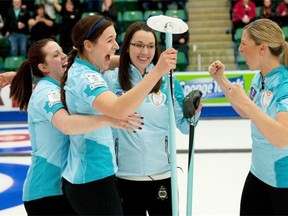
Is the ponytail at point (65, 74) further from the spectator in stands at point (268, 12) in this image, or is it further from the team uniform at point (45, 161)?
the spectator in stands at point (268, 12)

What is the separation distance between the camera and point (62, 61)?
8.96 feet

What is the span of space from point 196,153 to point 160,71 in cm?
488

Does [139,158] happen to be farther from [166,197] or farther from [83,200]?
[83,200]

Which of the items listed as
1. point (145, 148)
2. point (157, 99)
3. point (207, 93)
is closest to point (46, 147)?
point (145, 148)

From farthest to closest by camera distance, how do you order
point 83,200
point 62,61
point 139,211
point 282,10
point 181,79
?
point 282,10
point 181,79
point 139,211
point 62,61
point 83,200

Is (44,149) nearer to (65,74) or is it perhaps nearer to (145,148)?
(65,74)

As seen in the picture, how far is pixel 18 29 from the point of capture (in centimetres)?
1185

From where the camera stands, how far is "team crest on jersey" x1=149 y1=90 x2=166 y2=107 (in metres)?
2.89

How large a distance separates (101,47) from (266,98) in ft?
2.94

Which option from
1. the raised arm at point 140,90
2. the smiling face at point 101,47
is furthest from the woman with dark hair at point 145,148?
the raised arm at point 140,90

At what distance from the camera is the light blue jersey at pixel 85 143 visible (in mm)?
2307

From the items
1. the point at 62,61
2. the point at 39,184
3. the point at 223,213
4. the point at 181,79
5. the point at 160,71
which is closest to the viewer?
the point at 160,71

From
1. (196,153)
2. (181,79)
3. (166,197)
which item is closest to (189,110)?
(166,197)

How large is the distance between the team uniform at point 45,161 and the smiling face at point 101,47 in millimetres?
256
